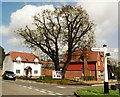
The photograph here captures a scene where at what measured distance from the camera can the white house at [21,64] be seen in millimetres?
79312

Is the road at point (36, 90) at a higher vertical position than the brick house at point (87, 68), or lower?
lower

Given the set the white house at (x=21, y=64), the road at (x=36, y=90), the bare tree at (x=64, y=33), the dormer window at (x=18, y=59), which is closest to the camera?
the road at (x=36, y=90)

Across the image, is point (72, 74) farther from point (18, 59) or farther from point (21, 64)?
point (18, 59)

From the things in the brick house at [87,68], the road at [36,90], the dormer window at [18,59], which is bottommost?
the road at [36,90]

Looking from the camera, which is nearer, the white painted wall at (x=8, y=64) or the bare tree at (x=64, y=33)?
the bare tree at (x=64, y=33)

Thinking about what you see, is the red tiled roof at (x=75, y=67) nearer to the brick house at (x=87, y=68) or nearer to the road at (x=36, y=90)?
the brick house at (x=87, y=68)

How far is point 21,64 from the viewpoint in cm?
8044

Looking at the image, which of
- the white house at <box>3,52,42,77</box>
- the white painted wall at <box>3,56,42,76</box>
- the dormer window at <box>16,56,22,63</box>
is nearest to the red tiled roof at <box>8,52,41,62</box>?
the white house at <box>3,52,42,77</box>

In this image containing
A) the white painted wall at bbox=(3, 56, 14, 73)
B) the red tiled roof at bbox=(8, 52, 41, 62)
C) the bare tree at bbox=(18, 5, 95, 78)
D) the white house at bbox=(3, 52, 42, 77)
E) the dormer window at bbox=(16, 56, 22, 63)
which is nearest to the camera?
the bare tree at bbox=(18, 5, 95, 78)

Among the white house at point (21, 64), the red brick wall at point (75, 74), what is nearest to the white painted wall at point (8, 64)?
the white house at point (21, 64)

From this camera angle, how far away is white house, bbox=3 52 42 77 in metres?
79.3

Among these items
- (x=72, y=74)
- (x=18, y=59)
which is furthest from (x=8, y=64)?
(x=72, y=74)

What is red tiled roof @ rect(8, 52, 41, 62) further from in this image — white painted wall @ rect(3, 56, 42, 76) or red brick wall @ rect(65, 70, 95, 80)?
red brick wall @ rect(65, 70, 95, 80)

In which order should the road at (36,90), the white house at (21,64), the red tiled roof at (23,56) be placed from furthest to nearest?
the red tiled roof at (23,56) → the white house at (21,64) → the road at (36,90)
